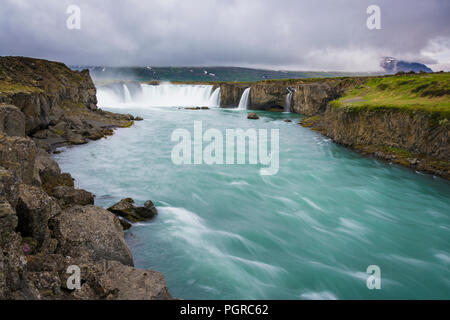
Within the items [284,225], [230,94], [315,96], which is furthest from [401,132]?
[230,94]

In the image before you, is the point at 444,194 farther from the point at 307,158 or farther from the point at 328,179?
the point at 307,158

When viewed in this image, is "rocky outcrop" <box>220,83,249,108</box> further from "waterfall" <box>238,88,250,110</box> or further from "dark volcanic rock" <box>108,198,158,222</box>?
"dark volcanic rock" <box>108,198,158,222</box>

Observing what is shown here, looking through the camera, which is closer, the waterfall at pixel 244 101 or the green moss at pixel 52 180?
the green moss at pixel 52 180

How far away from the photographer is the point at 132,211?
1052cm

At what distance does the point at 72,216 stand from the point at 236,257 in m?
5.17

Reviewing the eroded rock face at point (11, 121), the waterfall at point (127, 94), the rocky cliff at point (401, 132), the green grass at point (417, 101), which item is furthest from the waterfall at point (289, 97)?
the eroded rock face at point (11, 121)

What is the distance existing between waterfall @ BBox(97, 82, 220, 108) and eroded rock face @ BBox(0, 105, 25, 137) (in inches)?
2450

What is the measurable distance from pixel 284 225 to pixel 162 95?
235 feet

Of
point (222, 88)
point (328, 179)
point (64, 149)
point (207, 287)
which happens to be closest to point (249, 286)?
point (207, 287)

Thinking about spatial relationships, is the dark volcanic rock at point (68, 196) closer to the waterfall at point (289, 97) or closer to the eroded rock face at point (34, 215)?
the eroded rock face at point (34, 215)

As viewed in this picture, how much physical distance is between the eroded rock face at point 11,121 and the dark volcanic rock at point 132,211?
4.84 m

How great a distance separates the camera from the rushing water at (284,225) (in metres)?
8.05

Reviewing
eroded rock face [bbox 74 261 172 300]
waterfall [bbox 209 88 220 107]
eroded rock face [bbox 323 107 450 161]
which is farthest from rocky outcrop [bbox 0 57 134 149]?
waterfall [bbox 209 88 220 107]

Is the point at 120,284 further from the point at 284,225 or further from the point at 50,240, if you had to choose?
the point at 284,225
